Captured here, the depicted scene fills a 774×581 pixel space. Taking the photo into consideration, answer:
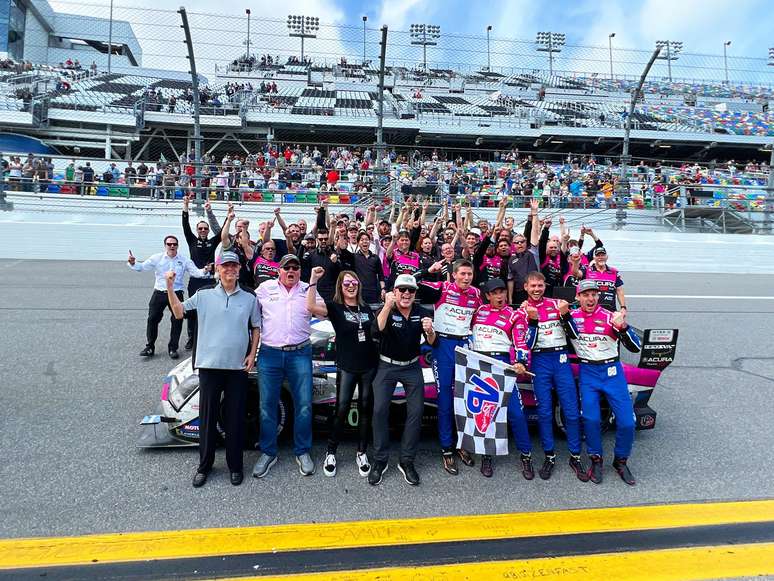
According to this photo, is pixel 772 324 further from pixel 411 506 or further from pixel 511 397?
pixel 411 506

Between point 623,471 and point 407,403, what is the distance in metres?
1.71

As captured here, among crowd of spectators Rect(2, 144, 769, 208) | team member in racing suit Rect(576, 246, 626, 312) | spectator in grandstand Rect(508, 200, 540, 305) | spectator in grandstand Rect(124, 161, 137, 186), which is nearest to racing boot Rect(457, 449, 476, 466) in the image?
spectator in grandstand Rect(508, 200, 540, 305)

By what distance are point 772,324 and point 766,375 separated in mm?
3303

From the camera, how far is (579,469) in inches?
146

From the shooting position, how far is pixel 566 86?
44.0 meters

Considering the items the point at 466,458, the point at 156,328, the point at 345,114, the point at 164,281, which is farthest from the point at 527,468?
the point at 345,114

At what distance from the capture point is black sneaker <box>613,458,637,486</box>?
3.61 meters

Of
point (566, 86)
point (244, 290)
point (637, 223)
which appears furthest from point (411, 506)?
point (566, 86)

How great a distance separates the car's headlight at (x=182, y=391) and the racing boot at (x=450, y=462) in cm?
206

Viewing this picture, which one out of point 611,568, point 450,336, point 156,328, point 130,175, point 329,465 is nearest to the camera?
point 611,568

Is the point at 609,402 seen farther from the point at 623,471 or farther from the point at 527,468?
the point at 527,468

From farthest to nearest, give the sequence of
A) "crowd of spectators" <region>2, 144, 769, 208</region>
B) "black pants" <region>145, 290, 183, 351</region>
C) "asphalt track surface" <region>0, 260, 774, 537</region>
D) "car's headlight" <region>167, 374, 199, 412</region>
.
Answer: "crowd of spectators" <region>2, 144, 769, 208</region>
"black pants" <region>145, 290, 183, 351</region>
"car's headlight" <region>167, 374, 199, 412</region>
"asphalt track surface" <region>0, 260, 774, 537</region>

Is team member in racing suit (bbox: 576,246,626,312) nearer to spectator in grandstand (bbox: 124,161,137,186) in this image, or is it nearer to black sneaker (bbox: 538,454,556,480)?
black sneaker (bbox: 538,454,556,480)

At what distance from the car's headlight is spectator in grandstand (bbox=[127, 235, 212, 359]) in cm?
220
